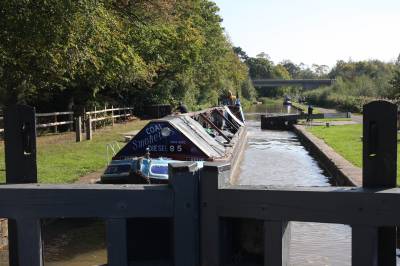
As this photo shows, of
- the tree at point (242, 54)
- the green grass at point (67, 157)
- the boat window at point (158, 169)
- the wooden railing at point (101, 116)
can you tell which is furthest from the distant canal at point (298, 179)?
the tree at point (242, 54)

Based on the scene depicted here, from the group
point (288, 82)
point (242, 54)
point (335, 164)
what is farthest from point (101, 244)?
point (242, 54)

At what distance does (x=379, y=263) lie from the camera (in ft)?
15.5

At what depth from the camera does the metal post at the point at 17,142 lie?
5055 mm

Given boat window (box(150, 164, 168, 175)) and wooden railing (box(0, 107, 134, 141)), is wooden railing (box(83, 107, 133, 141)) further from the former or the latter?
boat window (box(150, 164, 168, 175))

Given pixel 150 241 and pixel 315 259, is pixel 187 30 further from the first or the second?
pixel 150 241

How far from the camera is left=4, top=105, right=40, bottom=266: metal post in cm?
505

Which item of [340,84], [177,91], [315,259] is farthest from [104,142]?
[340,84]

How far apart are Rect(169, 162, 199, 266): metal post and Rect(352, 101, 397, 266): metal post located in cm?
138

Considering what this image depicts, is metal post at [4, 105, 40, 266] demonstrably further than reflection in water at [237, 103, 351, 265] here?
No

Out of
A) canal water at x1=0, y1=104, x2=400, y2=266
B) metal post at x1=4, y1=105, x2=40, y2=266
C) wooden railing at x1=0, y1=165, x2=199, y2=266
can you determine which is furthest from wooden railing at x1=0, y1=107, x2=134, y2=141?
wooden railing at x1=0, y1=165, x2=199, y2=266

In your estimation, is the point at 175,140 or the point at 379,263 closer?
the point at 379,263

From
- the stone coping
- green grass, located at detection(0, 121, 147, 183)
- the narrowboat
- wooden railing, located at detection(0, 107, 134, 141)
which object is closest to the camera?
the narrowboat

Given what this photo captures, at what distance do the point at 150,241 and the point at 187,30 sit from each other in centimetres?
3382

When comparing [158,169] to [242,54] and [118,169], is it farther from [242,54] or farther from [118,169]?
[242,54]
